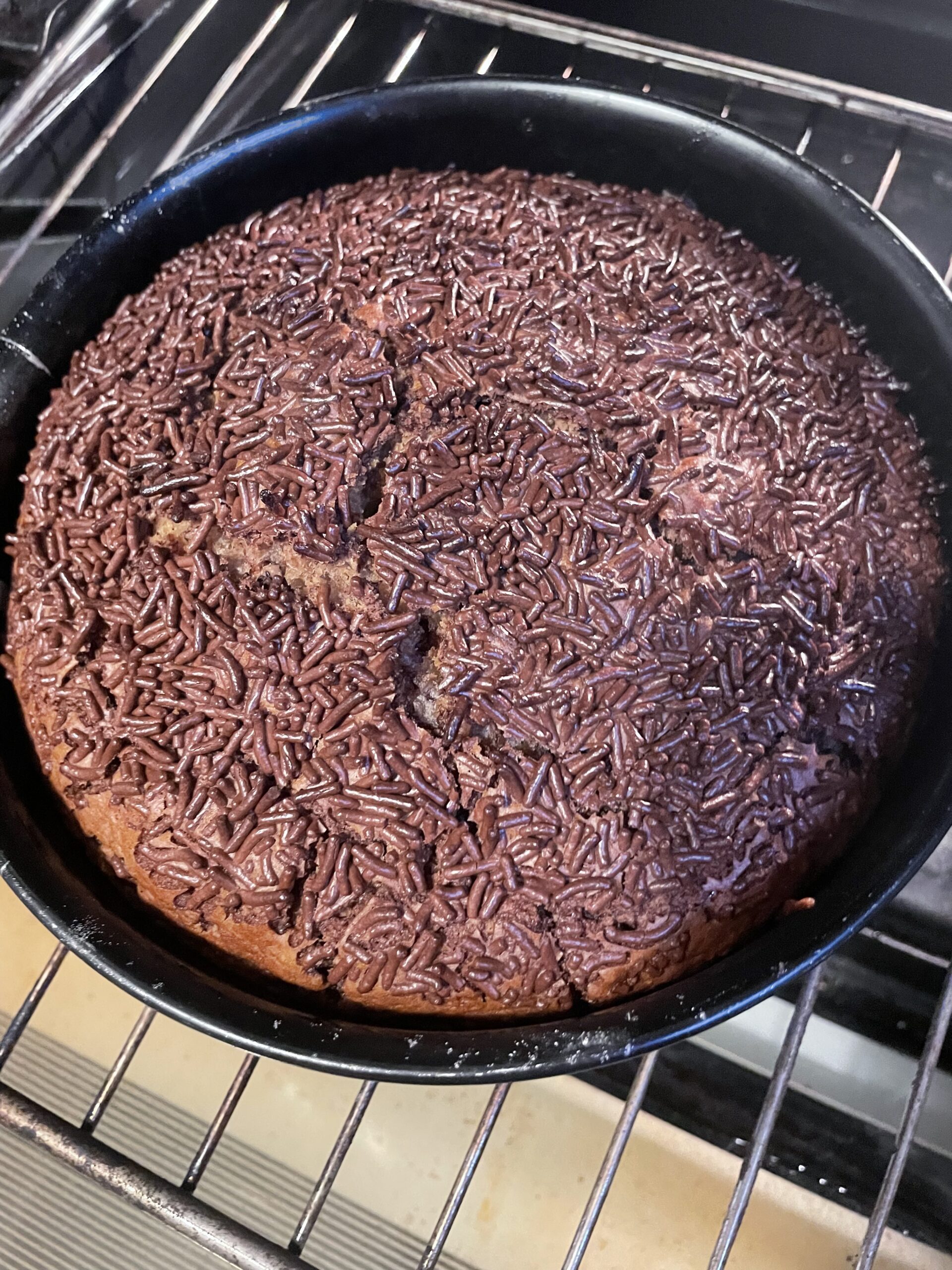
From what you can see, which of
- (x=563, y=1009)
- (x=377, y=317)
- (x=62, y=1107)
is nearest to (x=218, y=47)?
(x=377, y=317)

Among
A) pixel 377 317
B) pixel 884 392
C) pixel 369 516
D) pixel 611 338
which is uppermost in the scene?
pixel 884 392

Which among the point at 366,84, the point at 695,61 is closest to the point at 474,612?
the point at 695,61

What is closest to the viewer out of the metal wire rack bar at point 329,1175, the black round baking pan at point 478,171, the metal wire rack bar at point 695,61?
the black round baking pan at point 478,171

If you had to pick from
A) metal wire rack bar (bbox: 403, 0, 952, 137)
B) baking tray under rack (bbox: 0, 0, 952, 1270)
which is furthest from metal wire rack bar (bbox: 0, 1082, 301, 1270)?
metal wire rack bar (bbox: 403, 0, 952, 137)

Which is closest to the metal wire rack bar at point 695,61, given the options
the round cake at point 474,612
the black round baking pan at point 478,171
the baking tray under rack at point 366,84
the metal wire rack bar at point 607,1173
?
the baking tray under rack at point 366,84

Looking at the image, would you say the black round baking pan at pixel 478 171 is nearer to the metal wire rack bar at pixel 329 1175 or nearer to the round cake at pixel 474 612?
the round cake at pixel 474 612

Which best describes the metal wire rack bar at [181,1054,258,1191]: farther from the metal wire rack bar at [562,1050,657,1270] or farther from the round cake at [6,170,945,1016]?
the metal wire rack bar at [562,1050,657,1270]

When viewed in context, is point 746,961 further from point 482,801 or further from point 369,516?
point 369,516
